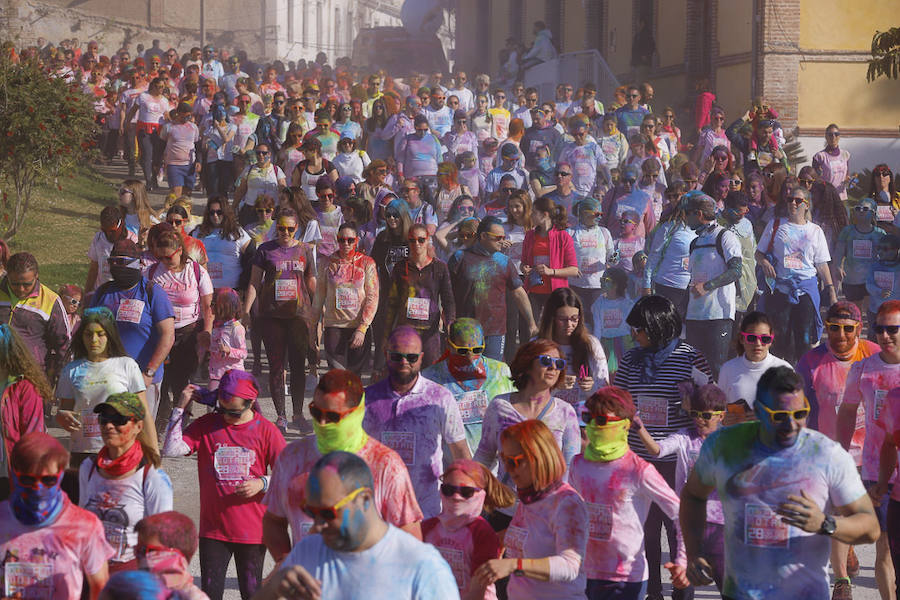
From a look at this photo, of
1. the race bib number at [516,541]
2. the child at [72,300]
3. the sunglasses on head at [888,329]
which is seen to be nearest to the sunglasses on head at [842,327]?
the sunglasses on head at [888,329]

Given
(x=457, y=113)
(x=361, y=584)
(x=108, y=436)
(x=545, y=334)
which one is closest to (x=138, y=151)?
(x=457, y=113)

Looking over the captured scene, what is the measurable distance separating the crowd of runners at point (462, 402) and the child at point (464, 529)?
1cm

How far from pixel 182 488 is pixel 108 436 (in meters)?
4.54

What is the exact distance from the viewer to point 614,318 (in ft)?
40.3

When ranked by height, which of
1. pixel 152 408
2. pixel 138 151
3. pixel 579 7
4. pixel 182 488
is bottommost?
pixel 182 488

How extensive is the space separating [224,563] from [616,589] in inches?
76.3

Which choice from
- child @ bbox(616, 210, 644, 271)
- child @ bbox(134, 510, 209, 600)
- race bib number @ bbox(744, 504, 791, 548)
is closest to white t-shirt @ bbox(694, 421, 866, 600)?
race bib number @ bbox(744, 504, 791, 548)

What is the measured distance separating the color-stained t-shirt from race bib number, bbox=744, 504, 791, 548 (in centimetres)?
127

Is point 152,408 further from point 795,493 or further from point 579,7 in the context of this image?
point 579,7

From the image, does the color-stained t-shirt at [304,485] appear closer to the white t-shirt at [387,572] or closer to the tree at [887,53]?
the white t-shirt at [387,572]

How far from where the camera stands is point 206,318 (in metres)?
11.4

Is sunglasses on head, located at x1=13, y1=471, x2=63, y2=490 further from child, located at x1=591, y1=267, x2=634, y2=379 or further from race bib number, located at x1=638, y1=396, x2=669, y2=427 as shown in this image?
child, located at x1=591, y1=267, x2=634, y2=379

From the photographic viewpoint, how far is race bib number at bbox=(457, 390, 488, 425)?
770 centimetres

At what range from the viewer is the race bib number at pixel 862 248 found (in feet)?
45.9
